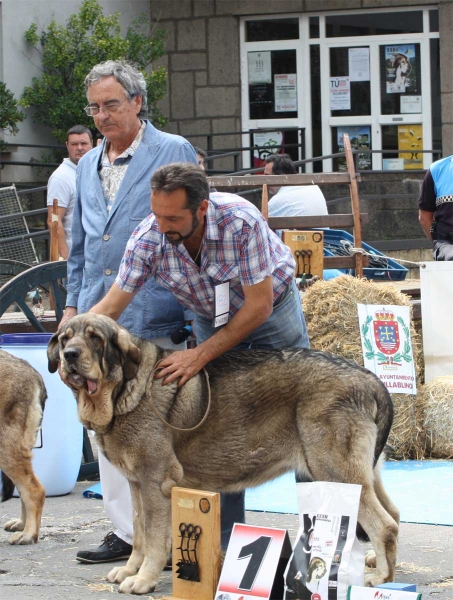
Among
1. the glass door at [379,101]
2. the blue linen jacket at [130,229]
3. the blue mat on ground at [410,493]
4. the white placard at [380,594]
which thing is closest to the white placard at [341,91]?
the glass door at [379,101]

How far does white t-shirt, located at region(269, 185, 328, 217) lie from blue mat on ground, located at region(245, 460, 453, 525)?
3.10m

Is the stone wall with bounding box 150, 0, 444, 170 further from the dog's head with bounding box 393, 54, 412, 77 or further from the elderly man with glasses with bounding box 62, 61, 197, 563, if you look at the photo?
the elderly man with glasses with bounding box 62, 61, 197, 563

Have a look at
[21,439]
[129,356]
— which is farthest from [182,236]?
[21,439]

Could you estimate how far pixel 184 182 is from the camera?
4453 millimetres

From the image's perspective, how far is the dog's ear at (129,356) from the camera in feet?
15.2

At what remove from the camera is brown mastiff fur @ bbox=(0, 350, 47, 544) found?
5828mm

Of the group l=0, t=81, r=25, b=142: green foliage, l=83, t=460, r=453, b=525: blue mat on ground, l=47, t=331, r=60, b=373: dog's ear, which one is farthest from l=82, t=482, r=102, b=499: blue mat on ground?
l=0, t=81, r=25, b=142: green foliage

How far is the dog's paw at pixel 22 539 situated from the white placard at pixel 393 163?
13.8m

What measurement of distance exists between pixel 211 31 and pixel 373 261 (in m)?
9.40

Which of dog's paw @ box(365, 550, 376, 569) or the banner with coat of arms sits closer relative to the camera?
dog's paw @ box(365, 550, 376, 569)

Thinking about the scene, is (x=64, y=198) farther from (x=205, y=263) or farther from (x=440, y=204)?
(x=205, y=263)

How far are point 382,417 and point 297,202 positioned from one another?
5.42m

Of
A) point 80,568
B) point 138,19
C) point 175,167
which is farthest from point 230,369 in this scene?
point 138,19

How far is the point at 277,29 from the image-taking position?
61.3ft
